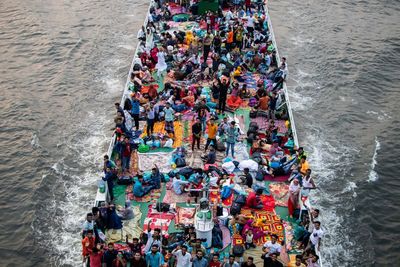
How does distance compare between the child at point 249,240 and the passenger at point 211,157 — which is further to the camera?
the passenger at point 211,157

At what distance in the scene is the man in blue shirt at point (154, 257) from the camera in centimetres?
1689

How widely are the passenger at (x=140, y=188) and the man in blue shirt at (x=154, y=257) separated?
4.55m

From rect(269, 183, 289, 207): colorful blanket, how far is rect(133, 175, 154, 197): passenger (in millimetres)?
5531

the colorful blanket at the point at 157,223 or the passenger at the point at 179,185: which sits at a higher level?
the passenger at the point at 179,185

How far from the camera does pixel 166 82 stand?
100ft

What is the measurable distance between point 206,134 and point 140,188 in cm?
570

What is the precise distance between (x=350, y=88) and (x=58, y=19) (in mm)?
28299

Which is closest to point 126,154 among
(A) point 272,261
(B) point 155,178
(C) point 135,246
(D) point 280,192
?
(B) point 155,178

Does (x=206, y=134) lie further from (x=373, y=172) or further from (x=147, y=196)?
(x=373, y=172)

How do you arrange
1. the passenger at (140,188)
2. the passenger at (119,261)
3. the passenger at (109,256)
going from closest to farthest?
the passenger at (119,261) < the passenger at (109,256) < the passenger at (140,188)

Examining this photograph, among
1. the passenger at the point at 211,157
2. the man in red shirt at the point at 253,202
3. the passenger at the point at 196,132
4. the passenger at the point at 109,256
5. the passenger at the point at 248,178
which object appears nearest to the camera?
the passenger at the point at 109,256

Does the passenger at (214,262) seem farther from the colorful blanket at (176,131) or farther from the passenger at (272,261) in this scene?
the colorful blanket at (176,131)

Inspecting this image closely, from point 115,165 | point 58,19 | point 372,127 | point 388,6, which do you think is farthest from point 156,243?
point 388,6

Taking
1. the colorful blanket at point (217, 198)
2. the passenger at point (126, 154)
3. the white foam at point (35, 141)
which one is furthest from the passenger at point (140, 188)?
the white foam at point (35, 141)
